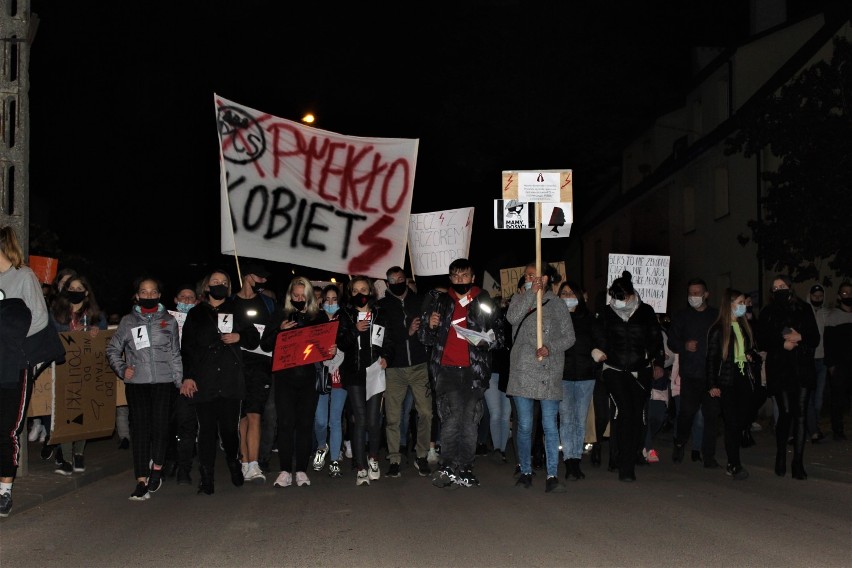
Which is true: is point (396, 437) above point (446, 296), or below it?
below

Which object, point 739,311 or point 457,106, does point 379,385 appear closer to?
point 739,311

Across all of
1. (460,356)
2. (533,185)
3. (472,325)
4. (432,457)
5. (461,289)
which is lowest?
(432,457)

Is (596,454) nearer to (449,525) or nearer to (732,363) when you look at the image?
(732,363)

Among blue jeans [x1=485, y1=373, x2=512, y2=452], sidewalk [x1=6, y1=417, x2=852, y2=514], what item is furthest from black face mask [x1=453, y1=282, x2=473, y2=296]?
sidewalk [x1=6, y1=417, x2=852, y2=514]

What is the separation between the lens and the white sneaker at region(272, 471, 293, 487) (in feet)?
34.9

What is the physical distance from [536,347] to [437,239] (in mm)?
5323

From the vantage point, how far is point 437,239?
1586 centimetres

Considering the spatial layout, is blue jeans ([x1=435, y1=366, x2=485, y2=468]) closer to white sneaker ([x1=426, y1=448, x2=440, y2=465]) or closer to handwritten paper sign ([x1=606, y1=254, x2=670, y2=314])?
white sneaker ([x1=426, y1=448, x2=440, y2=465])

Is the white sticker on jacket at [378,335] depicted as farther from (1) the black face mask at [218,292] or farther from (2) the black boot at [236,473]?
(2) the black boot at [236,473]

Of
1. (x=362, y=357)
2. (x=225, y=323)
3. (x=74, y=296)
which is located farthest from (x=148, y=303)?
(x=362, y=357)

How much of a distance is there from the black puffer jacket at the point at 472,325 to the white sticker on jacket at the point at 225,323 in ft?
5.79

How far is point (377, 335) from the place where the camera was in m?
11.5

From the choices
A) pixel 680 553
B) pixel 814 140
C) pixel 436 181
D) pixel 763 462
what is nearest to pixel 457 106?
pixel 436 181

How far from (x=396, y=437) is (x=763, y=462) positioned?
4.18 meters
